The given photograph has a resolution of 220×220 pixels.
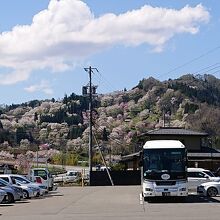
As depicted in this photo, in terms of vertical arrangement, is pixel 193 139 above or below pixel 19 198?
above

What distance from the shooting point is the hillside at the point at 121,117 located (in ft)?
443

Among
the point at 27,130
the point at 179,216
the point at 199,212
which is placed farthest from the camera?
the point at 27,130

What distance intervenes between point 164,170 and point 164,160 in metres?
0.53

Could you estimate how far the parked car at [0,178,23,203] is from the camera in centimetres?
3091

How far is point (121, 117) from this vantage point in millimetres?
169875

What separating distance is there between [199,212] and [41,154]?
113 metres

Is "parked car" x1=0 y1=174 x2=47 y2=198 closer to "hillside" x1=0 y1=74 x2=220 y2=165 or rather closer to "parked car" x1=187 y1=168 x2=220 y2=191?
"parked car" x1=187 y1=168 x2=220 y2=191

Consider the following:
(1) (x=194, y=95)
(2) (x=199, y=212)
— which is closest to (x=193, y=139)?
(2) (x=199, y=212)

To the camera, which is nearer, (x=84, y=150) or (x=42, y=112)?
(x=84, y=150)

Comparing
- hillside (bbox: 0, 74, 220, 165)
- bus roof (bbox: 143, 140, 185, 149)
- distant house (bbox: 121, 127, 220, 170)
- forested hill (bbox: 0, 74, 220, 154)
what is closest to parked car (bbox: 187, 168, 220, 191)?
bus roof (bbox: 143, 140, 185, 149)

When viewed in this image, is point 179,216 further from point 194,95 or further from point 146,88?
point 146,88

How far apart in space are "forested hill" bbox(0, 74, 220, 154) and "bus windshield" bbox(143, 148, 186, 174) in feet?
296

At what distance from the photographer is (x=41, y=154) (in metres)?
133

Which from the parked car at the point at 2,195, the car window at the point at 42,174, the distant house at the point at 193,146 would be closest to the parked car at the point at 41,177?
the car window at the point at 42,174
